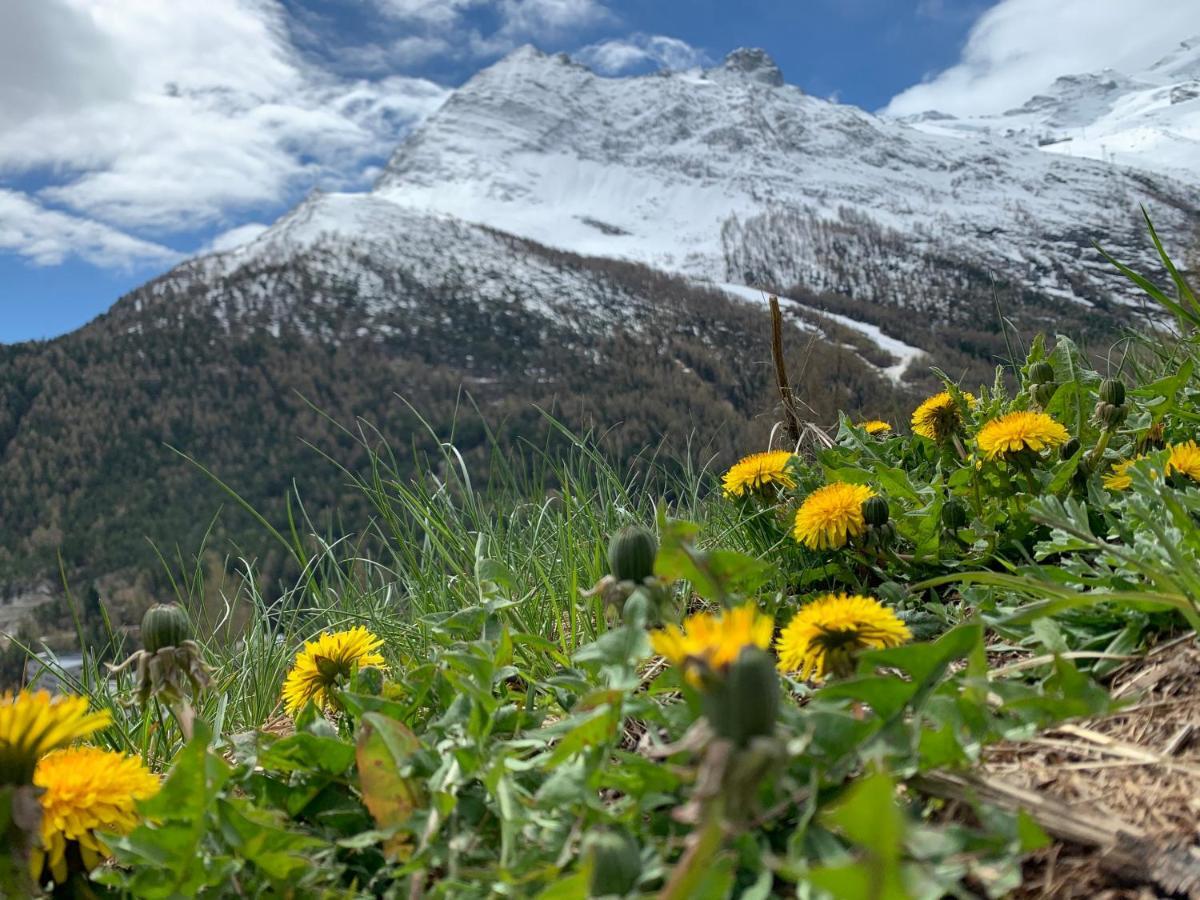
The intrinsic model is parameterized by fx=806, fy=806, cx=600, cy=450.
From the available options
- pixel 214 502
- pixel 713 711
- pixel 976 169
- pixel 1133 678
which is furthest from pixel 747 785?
pixel 976 169

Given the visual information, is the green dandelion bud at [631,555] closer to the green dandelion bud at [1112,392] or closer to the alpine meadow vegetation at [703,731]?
the alpine meadow vegetation at [703,731]

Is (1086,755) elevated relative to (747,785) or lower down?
lower down

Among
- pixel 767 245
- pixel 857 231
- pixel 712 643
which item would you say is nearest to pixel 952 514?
pixel 712 643

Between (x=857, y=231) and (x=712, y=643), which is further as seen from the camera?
(x=857, y=231)

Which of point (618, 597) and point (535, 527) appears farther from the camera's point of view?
point (535, 527)

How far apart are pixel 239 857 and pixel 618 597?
55cm

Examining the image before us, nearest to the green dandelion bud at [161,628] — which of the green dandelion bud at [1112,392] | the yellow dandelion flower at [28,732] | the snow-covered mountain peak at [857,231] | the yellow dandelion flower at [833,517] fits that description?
the yellow dandelion flower at [28,732]

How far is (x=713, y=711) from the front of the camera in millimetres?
574

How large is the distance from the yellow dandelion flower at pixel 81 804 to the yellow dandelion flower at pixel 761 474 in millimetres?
1295

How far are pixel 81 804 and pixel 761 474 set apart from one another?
140 centimetres

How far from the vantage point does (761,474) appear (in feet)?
6.12

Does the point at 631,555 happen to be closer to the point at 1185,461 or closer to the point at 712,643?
the point at 712,643

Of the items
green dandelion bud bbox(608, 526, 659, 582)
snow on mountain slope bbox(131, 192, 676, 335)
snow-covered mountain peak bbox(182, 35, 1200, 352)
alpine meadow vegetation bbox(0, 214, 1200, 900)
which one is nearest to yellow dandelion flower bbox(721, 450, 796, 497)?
alpine meadow vegetation bbox(0, 214, 1200, 900)

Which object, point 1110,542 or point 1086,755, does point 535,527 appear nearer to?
point 1110,542
